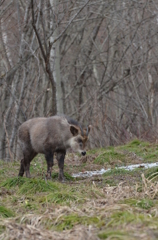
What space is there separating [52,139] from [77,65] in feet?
34.0

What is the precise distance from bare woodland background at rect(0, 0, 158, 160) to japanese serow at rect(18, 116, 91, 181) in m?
2.50

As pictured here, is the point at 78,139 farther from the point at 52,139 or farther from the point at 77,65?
the point at 77,65

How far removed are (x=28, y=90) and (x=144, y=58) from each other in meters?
5.43

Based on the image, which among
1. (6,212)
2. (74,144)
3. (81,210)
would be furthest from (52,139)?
(81,210)

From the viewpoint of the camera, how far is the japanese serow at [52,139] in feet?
32.0

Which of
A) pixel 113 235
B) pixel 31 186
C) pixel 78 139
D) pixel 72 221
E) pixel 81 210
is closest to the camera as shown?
pixel 113 235

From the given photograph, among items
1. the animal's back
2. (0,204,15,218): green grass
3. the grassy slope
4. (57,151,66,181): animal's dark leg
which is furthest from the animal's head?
(0,204,15,218): green grass

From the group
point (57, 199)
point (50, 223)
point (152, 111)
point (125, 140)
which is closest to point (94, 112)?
point (125, 140)

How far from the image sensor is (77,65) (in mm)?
19766

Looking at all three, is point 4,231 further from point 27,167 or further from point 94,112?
point 94,112

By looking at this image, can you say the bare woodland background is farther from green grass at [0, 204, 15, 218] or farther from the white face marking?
green grass at [0, 204, 15, 218]

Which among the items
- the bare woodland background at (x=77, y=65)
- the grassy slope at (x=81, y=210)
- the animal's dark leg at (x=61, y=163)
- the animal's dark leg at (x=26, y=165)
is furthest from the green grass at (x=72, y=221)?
the bare woodland background at (x=77, y=65)

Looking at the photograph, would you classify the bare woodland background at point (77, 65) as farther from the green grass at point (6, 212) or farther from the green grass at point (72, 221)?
the green grass at point (72, 221)

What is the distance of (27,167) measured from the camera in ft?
32.9
